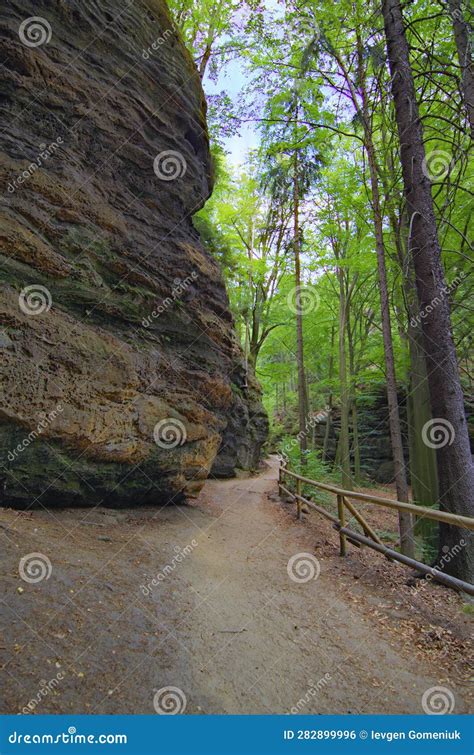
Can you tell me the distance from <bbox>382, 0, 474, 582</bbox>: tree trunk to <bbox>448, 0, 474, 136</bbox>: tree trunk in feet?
2.40

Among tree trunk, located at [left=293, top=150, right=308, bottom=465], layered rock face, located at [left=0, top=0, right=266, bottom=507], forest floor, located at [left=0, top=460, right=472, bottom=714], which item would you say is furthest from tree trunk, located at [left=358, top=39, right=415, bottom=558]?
tree trunk, located at [left=293, top=150, right=308, bottom=465]

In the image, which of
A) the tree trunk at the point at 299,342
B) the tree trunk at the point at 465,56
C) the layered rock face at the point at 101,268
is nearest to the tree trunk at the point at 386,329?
the tree trunk at the point at 465,56

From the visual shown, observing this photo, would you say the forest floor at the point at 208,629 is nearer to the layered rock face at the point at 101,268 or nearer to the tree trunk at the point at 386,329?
the layered rock face at the point at 101,268

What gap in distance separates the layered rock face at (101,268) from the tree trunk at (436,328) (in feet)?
15.3

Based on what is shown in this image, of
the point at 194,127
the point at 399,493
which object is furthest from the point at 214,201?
the point at 399,493

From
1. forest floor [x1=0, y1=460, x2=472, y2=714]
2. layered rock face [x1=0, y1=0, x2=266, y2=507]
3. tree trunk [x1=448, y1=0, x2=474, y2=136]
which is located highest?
tree trunk [x1=448, y1=0, x2=474, y2=136]

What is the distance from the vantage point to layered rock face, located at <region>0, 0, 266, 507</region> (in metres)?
5.23

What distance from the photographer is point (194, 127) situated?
9641 millimetres

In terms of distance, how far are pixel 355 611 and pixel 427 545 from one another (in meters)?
4.63

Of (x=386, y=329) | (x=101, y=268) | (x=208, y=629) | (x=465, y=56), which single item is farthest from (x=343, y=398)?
(x=208, y=629)

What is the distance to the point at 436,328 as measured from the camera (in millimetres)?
5086

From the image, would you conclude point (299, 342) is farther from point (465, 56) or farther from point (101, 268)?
point (465, 56)

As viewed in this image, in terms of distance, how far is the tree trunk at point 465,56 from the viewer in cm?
543

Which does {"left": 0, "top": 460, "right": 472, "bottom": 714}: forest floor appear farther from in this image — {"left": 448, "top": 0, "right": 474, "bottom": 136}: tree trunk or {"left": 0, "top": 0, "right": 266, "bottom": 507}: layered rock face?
{"left": 448, "top": 0, "right": 474, "bottom": 136}: tree trunk
